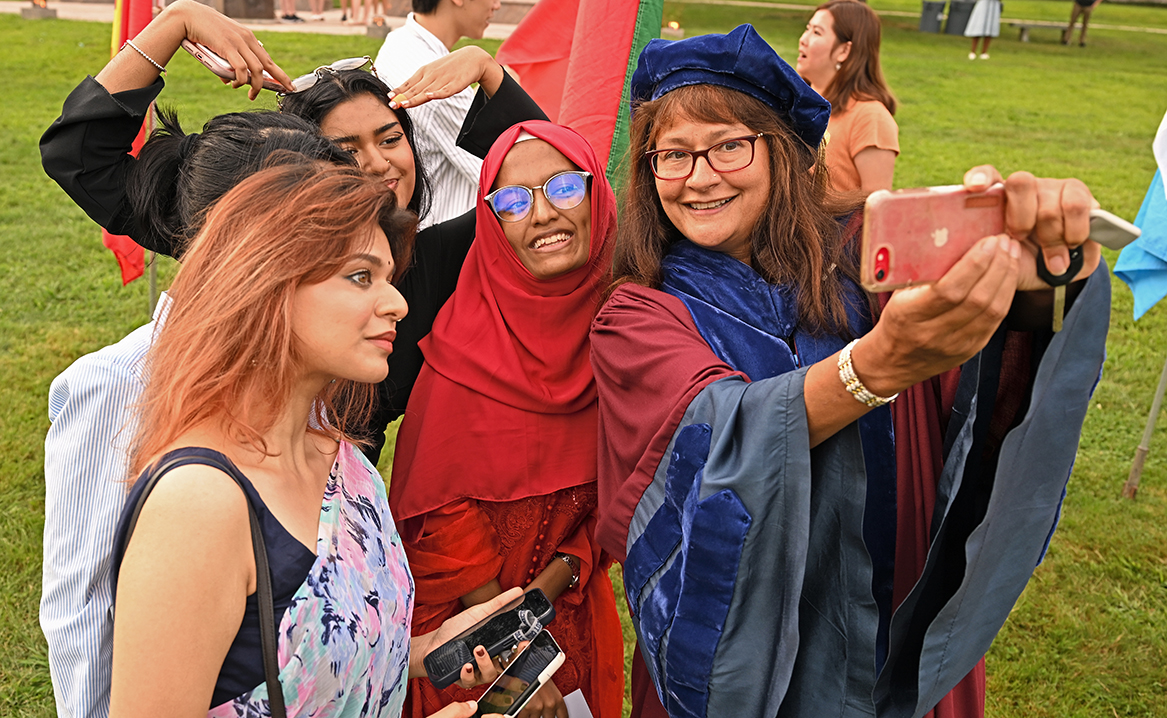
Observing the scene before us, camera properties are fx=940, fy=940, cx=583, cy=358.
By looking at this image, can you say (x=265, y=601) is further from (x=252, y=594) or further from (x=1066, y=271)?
(x=1066, y=271)

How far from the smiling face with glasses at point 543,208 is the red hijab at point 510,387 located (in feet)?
0.08

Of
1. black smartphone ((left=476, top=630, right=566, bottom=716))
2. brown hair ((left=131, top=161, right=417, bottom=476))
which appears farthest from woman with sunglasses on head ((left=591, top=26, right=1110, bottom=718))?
brown hair ((left=131, top=161, right=417, bottom=476))

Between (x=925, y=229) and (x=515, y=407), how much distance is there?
134 cm

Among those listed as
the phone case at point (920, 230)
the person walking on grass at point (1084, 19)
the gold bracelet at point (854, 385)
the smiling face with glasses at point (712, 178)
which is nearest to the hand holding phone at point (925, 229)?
the phone case at point (920, 230)

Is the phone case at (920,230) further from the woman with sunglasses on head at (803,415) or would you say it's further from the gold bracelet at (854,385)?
the gold bracelet at (854,385)

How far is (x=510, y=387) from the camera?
2.37m

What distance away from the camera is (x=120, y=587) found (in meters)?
1.37

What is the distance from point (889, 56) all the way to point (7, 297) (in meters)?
16.7

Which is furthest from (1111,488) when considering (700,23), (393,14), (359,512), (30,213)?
(700,23)

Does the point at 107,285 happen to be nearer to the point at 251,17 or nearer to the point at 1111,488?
the point at 1111,488

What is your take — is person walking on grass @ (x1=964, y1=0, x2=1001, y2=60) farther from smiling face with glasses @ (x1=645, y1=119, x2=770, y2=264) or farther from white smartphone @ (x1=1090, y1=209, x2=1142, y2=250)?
white smartphone @ (x1=1090, y1=209, x2=1142, y2=250)

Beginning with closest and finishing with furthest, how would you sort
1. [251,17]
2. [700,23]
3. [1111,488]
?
1. [1111,488]
2. [251,17]
3. [700,23]

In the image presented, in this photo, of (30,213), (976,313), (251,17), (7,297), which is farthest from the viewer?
(251,17)

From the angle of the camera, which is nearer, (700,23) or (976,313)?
(976,313)
